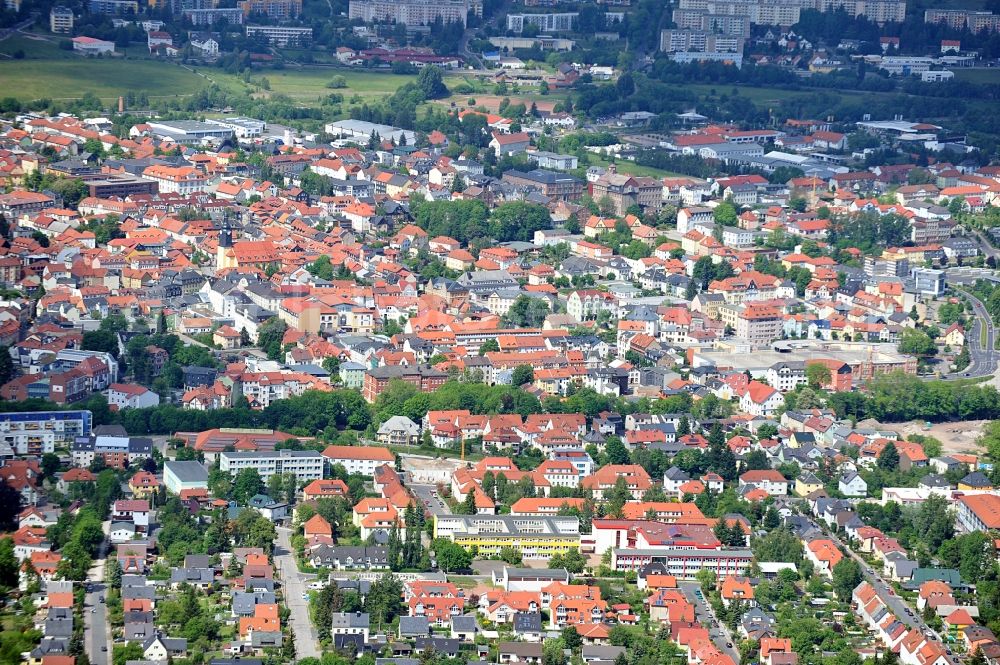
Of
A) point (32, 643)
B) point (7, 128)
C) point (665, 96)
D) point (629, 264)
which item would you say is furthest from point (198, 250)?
point (665, 96)

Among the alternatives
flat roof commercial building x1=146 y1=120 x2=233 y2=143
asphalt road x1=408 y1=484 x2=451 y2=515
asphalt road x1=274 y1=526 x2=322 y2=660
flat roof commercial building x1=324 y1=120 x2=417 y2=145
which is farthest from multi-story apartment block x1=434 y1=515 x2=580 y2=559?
flat roof commercial building x1=324 y1=120 x2=417 y2=145

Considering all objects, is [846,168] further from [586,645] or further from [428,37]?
[586,645]

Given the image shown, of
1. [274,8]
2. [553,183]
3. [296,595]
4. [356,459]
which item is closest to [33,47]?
[274,8]

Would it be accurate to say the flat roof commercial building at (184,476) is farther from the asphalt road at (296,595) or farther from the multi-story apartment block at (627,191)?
the multi-story apartment block at (627,191)

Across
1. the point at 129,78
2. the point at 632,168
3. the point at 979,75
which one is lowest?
the point at 632,168

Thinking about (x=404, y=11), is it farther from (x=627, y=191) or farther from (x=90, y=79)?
(x=627, y=191)

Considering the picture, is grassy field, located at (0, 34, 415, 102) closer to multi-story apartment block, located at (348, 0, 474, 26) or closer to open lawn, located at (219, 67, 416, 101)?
open lawn, located at (219, 67, 416, 101)

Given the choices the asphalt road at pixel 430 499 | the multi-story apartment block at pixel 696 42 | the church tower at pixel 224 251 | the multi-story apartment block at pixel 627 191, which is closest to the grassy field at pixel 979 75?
the multi-story apartment block at pixel 696 42
